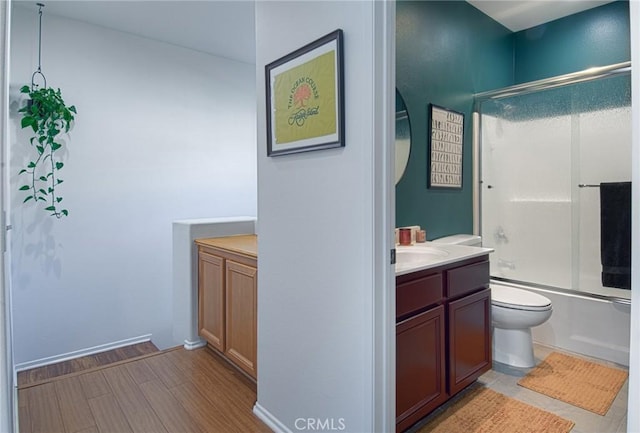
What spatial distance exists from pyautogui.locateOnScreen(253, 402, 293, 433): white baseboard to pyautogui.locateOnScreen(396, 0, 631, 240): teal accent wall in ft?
4.63

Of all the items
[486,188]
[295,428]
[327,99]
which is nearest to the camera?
[327,99]

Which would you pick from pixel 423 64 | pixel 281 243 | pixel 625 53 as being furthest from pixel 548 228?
pixel 281 243

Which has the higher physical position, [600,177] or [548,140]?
[548,140]

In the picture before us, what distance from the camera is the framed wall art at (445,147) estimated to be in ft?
9.06

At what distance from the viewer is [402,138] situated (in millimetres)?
2543

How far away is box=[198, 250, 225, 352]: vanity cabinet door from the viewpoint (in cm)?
246

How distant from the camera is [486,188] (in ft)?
10.7

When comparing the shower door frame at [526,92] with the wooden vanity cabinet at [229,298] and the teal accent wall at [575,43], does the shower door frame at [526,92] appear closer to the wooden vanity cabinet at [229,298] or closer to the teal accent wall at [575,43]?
the teal accent wall at [575,43]

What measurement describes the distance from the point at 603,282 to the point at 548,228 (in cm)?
64

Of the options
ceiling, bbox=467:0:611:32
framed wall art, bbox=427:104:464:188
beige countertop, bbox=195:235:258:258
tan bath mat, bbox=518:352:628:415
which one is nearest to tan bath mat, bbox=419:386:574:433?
tan bath mat, bbox=518:352:628:415

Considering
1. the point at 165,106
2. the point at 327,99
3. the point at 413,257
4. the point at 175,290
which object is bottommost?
the point at 175,290

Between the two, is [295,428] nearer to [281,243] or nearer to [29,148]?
[281,243]

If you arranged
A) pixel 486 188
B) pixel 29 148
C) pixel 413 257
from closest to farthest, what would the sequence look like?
pixel 413 257 → pixel 29 148 → pixel 486 188

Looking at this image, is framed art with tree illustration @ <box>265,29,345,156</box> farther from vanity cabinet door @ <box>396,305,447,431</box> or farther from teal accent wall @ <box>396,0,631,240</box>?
teal accent wall @ <box>396,0,631,240</box>
